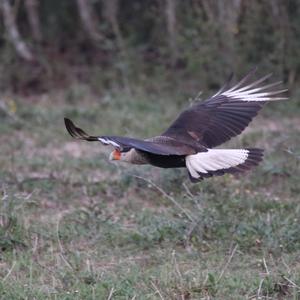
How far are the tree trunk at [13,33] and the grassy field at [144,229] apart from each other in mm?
3800

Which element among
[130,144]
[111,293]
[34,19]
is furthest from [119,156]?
[34,19]

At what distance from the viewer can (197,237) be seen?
18.4ft

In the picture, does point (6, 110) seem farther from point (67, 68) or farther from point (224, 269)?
point (224, 269)

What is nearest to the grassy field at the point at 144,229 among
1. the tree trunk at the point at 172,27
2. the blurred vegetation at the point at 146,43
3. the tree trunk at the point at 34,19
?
the blurred vegetation at the point at 146,43

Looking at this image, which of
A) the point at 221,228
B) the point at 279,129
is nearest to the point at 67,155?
the point at 279,129

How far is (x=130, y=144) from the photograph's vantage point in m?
4.96

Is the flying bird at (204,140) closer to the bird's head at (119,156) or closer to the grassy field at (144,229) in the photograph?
the bird's head at (119,156)

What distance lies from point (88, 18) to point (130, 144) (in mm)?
8074

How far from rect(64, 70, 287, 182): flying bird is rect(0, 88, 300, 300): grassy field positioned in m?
0.33

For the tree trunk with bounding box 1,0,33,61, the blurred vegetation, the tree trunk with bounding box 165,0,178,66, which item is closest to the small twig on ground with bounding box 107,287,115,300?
the blurred vegetation

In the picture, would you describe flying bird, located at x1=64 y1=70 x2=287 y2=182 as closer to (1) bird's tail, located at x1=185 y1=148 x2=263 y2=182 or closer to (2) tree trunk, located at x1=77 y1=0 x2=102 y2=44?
(1) bird's tail, located at x1=185 y1=148 x2=263 y2=182

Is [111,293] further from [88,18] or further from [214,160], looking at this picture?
[88,18]

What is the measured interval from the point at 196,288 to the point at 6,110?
5628 mm

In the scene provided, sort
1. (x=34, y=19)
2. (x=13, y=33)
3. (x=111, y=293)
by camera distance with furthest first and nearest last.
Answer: (x=34, y=19), (x=13, y=33), (x=111, y=293)
